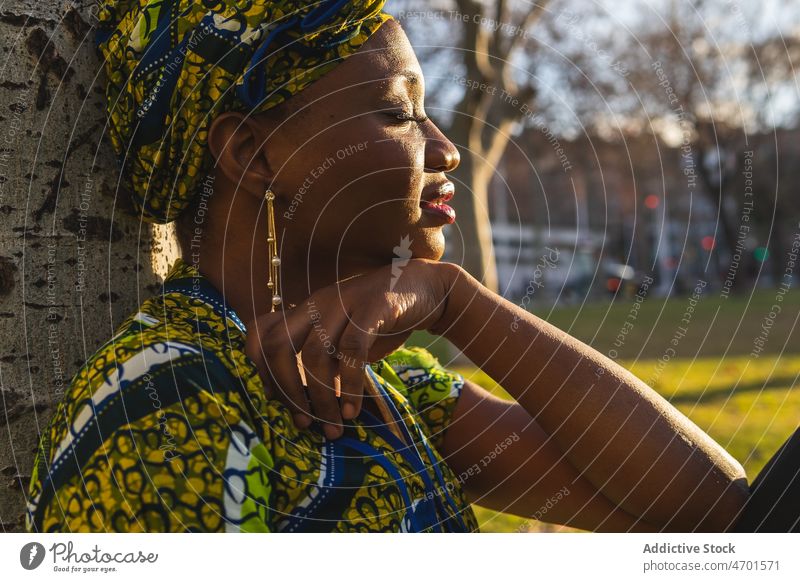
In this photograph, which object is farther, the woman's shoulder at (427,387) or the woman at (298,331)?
the woman's shoulder at (427,387)

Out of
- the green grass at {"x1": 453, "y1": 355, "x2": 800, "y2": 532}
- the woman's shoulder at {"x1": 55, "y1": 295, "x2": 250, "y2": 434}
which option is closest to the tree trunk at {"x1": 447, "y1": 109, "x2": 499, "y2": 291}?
the green grass at {"x1": 453, "y1": 355, "x2": 800, "y2": 532}

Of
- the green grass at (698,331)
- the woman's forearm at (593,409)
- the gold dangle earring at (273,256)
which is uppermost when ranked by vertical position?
the gold dangle earring at (273,256)

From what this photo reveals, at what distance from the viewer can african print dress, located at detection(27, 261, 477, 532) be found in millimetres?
1385

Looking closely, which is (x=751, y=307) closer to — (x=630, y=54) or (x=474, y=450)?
(x=630, y=54)

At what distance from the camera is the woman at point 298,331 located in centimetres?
143

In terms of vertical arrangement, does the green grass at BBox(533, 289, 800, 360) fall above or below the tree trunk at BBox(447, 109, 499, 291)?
below

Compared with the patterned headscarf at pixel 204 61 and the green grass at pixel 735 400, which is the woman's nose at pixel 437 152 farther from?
the green grass at pixel 735 400

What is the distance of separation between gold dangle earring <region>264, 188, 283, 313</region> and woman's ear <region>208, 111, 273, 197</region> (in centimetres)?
4

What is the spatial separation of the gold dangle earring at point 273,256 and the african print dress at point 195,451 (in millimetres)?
105

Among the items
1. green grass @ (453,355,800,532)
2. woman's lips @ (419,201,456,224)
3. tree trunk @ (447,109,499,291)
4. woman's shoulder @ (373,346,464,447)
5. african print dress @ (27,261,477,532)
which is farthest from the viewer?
tree trunk @ (447,109,499,291)

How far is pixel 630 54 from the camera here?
32.3 feet

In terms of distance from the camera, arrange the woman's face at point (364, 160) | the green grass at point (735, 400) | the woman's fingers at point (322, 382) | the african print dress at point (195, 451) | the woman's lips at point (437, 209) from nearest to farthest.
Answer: the african print dress at point (195, 451) → the woman's fingers at point (322, 382) → the woman's face at point (364, 160) → the woman's lips at point (437, 209) → the green grass at point (735, 400)

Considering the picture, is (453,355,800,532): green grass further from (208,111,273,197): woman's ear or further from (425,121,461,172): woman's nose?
(208,111,273,197): woman's ear

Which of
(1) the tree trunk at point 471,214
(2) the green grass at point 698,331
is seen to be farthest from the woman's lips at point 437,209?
(2) the green grass at point 698,331
